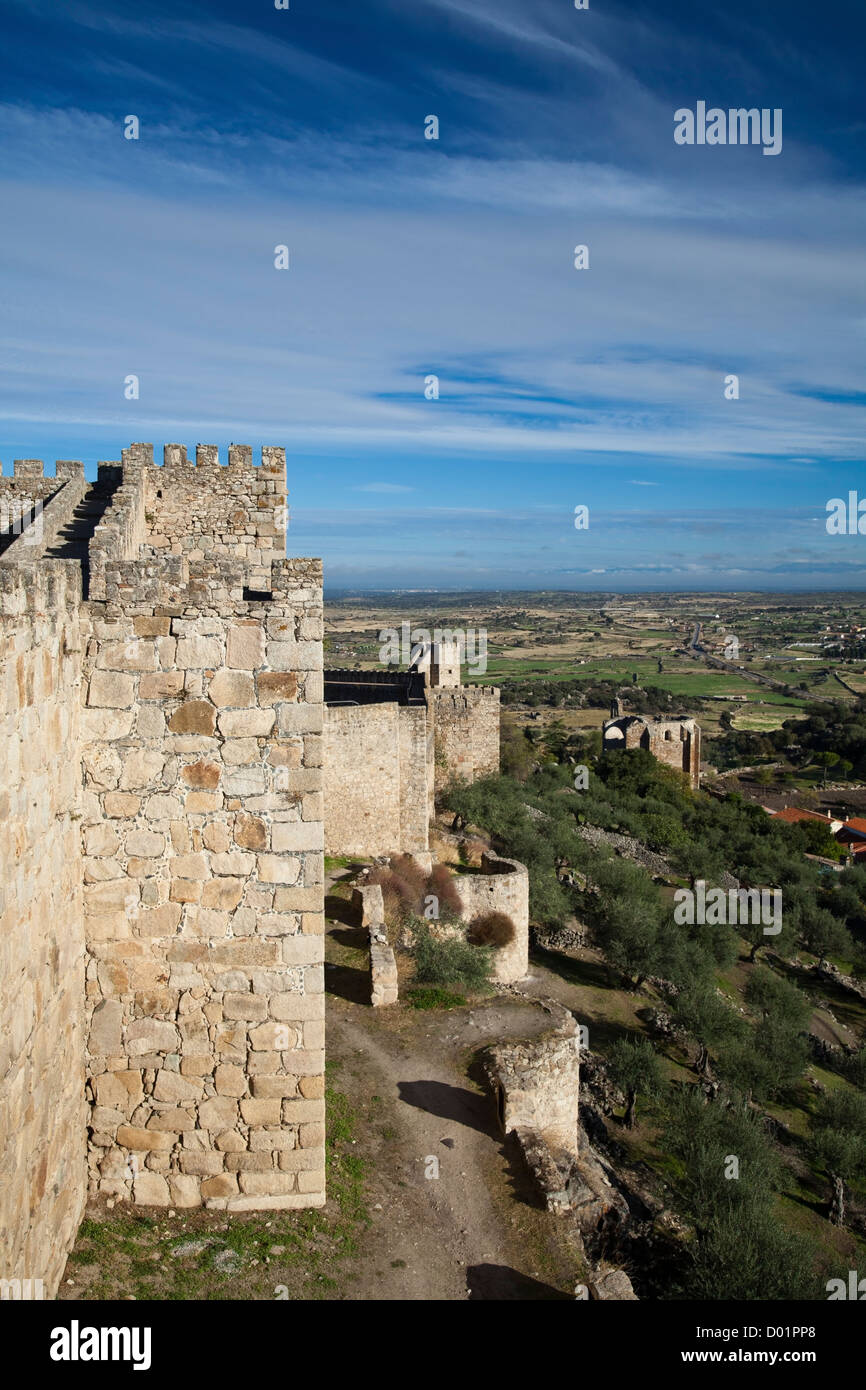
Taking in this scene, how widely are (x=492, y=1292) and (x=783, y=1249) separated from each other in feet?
16.5

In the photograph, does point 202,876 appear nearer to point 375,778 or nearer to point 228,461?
point 228,461

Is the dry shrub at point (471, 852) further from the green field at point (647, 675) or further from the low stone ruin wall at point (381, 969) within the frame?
the green field at point (647, 675)

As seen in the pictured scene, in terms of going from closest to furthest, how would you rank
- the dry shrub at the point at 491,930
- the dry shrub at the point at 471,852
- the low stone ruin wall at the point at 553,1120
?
the low stone ruin wall at the point at 553,1120
the dry shrub at the point at 491,930
the dry shrub at the point at 471,852

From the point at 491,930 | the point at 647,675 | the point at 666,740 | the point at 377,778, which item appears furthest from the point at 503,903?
the point at 647,675

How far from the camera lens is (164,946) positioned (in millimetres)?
5293

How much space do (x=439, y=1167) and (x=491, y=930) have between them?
7.32 m

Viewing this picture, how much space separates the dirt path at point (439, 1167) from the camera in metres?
6.30

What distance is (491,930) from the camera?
15.0 metres

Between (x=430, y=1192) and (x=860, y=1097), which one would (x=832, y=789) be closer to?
(x=860, y=1097)

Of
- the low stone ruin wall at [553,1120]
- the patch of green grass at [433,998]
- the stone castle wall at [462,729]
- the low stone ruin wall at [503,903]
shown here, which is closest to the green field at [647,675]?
the stone castle wall at [462,729]

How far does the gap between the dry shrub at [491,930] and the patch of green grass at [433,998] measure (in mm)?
3414

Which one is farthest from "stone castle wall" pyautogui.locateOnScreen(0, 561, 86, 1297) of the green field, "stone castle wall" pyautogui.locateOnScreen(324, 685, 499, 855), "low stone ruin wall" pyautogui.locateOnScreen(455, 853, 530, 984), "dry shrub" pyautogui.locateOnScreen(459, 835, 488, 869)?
the green field

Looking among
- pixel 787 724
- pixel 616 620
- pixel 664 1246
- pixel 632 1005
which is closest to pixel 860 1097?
pixel 632 1005

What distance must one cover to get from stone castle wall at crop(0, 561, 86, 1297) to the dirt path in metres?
2.11
